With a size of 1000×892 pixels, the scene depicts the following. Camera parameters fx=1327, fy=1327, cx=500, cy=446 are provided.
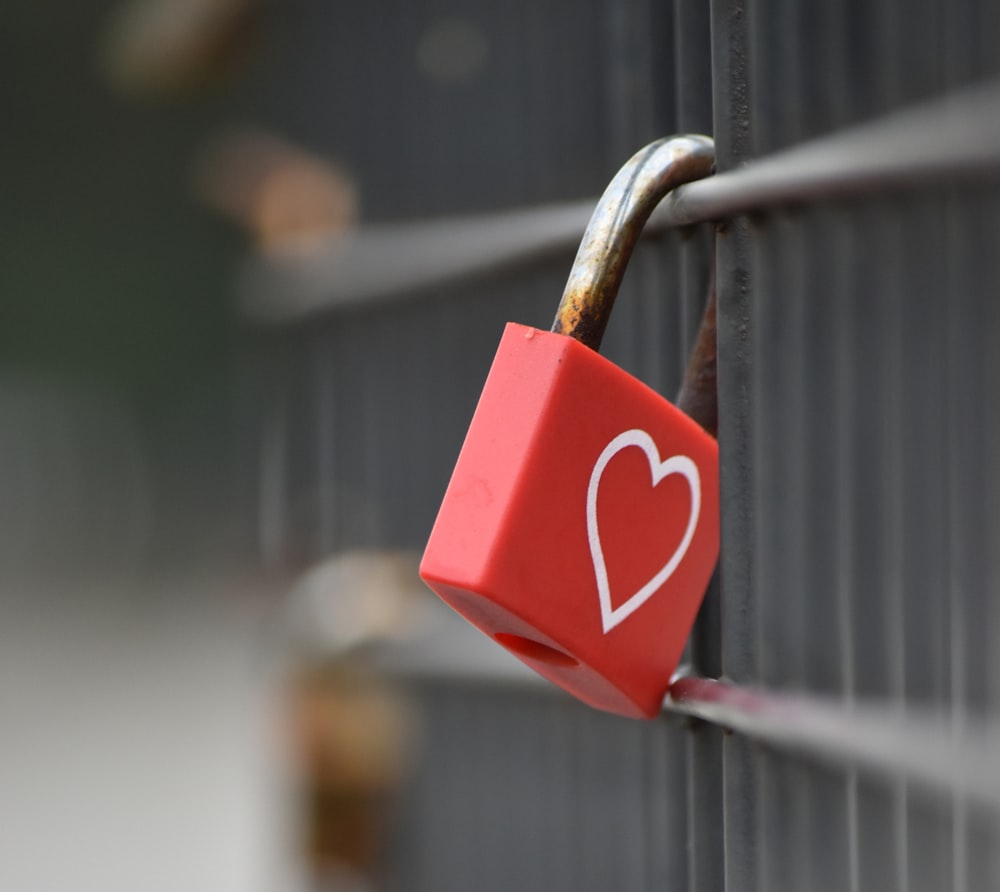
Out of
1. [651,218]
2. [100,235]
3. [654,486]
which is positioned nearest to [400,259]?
[651,218]

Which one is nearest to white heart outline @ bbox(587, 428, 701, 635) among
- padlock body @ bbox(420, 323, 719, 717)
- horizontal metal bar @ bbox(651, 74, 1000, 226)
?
padlock body @ bbox(420, 323, 719, 717)

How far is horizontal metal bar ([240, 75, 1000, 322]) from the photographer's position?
17.0 inches

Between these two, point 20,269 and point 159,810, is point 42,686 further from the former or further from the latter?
point 20,269

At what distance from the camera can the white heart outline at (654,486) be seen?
474mm

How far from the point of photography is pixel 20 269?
8.11 ft

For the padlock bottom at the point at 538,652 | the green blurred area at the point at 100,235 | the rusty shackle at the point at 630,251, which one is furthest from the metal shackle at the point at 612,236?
the green blurred area at the point at 100,235

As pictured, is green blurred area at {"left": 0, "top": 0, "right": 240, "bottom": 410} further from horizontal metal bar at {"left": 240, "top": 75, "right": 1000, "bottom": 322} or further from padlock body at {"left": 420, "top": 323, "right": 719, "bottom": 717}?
padlock body at {"left": 420, "top": 323, "right": 719, "bottom": 717}

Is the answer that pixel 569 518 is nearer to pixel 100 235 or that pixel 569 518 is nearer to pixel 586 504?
pixel 586 504

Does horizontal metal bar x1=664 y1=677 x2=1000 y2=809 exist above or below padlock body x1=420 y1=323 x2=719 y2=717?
below

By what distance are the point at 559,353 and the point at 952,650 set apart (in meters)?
0.17

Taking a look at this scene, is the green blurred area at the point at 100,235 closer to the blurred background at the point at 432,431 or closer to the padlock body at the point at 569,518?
the blurred background at the point at 432,431

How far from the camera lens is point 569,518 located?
0.47 m

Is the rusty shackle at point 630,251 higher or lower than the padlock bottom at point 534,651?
higher

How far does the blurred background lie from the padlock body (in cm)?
5
